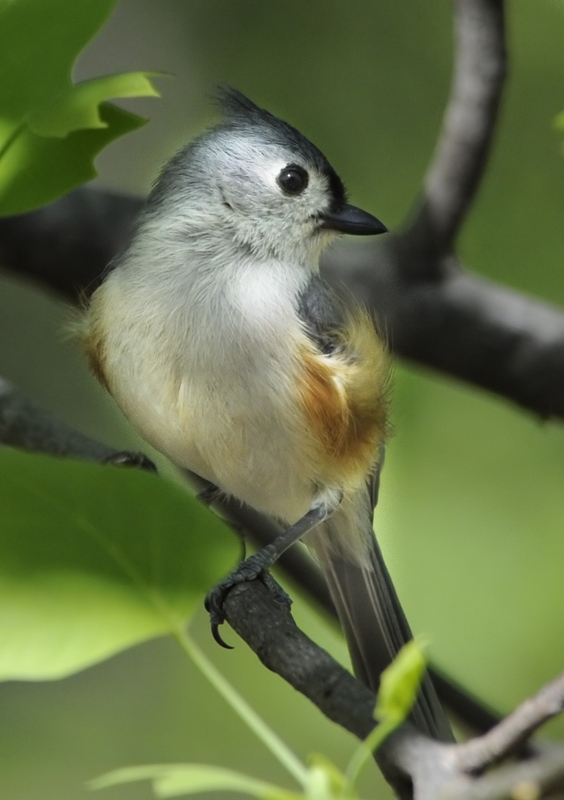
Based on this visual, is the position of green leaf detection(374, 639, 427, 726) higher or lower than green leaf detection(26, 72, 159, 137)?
lower

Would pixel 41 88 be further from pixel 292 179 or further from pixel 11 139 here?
pixel 292 179

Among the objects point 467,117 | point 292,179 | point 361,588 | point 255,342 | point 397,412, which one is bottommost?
point 361,588

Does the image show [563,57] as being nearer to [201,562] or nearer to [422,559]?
[422,559]

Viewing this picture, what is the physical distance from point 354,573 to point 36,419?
1.48 ft

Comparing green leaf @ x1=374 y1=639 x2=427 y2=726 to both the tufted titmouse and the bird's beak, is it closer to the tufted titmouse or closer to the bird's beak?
the tufted titmouse

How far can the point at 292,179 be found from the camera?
102 cm

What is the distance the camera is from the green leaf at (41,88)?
0.57 meters

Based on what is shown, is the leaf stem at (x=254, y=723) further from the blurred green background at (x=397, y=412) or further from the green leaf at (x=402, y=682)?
the blurred green background at (x=397, y=412)

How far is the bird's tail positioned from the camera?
1.05 meters

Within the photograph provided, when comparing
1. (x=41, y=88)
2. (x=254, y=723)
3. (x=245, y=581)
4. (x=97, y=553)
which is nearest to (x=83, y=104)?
(x=41, y=88)

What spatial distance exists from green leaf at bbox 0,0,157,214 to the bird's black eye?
1.26 feet

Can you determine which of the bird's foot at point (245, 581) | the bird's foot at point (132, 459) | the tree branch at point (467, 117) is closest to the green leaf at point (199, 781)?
the bird's foot at point (245, 581)

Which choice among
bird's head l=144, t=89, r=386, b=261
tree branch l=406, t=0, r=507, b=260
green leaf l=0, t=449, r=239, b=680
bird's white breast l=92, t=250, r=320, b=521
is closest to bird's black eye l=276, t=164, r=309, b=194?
bird's head l=144, t=89, r=386, b=261

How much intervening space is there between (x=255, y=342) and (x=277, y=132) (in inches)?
11.7
